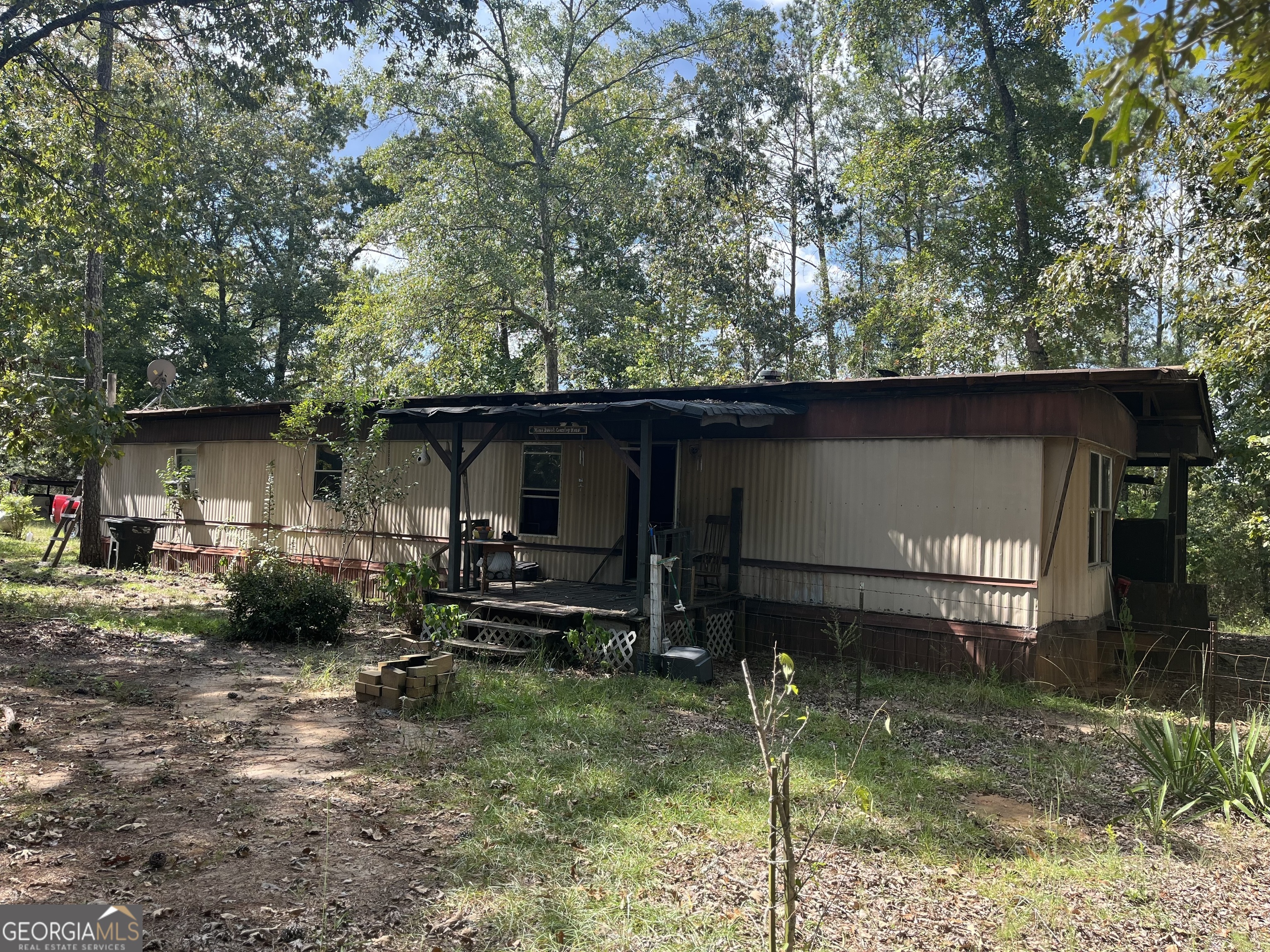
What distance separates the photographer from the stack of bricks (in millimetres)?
7359

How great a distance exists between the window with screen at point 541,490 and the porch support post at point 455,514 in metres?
1.65

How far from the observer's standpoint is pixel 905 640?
32.3ft

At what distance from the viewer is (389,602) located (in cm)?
1318

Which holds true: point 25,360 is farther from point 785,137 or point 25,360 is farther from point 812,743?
point 785,137

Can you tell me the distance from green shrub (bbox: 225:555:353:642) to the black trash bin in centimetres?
770

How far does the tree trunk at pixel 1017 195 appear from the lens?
2012cm

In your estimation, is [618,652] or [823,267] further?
[823,267]

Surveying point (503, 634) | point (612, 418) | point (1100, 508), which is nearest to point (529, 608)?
point (503, 634)

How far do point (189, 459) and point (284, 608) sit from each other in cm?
829

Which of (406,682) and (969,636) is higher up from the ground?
(969,636)

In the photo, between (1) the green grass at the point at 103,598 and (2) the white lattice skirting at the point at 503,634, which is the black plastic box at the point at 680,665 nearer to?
(2) the white lattice skirting at the point at 503,634

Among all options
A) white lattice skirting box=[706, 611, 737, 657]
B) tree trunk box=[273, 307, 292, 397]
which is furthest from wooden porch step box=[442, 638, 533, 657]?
tree trunk box=[273, 307, 292, 397]

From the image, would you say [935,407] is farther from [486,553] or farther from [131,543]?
[131,543]

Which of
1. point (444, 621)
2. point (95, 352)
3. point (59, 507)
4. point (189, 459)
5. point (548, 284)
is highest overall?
point (548, 284)
